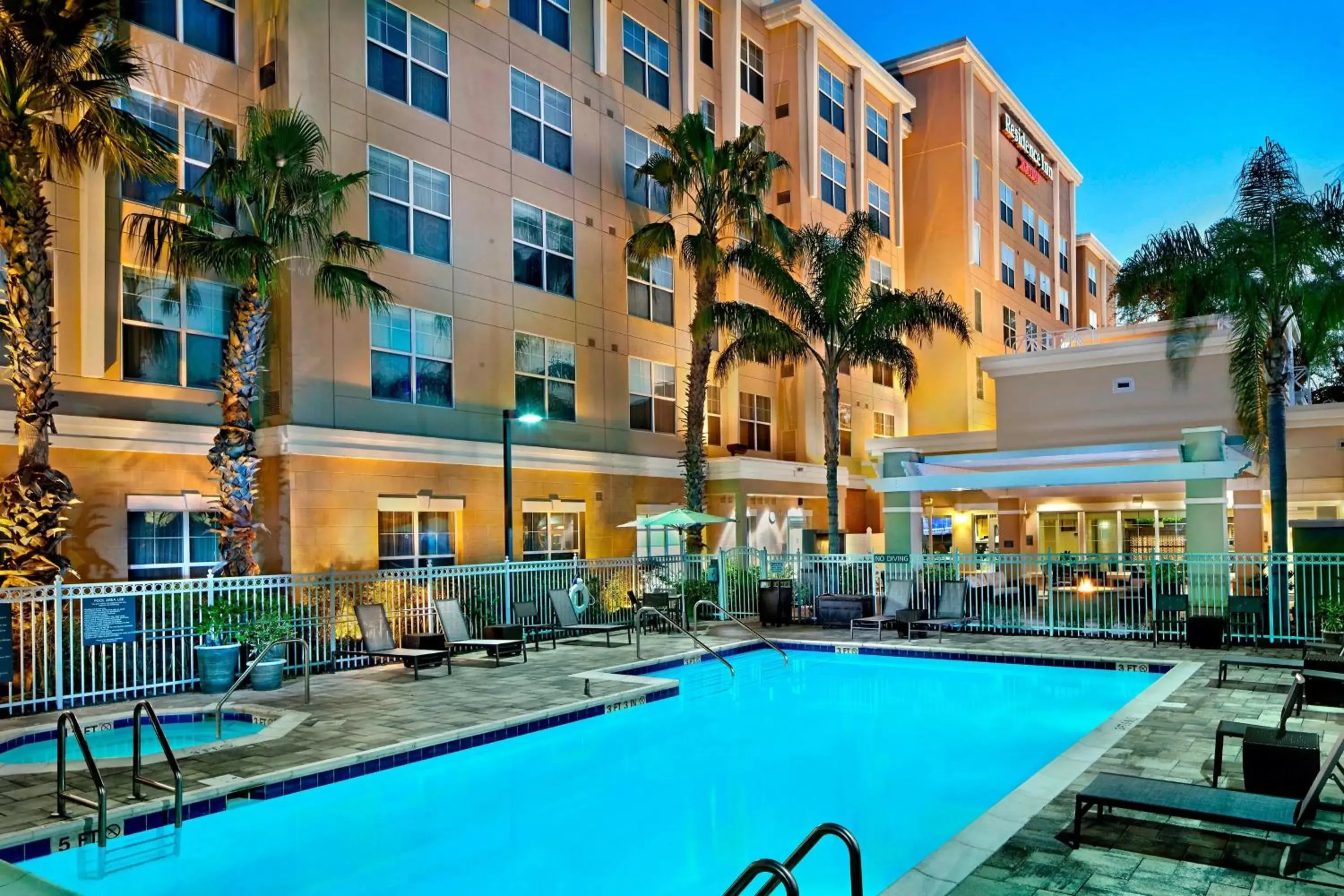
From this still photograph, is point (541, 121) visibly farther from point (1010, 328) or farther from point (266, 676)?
point (1010, 328)

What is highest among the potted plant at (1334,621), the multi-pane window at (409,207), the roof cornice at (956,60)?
the roof cornice at (956,60)

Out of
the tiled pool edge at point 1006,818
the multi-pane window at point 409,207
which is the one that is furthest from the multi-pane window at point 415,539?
the tiled pool edge at point 1006,818

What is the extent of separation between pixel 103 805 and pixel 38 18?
954 centimetres

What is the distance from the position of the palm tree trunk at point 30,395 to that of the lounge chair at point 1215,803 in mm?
11837

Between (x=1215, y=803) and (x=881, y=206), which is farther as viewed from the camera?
(x=881, y=206)

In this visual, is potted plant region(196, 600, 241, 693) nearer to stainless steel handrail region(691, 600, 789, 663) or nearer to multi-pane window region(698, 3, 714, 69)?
stainless steel handrail region(691, 600, 789, 663)

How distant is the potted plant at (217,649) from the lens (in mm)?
12266

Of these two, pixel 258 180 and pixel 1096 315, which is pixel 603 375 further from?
pixel 1096 315

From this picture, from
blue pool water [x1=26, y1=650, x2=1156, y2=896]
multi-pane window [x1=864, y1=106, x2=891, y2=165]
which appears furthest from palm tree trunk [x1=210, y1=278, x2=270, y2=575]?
multi-pane window [x1=864, y1=106, x2=891, y2=165]

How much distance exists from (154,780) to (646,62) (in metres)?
22.4

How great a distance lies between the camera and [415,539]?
1877 cm

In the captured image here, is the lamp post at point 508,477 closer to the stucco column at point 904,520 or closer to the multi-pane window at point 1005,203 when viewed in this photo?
the stucco column at point 904,520

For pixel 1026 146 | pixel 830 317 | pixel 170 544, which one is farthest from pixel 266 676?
pixel 1026 146

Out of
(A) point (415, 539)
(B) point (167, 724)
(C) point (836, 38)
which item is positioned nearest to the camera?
(B) point (167, 724)
